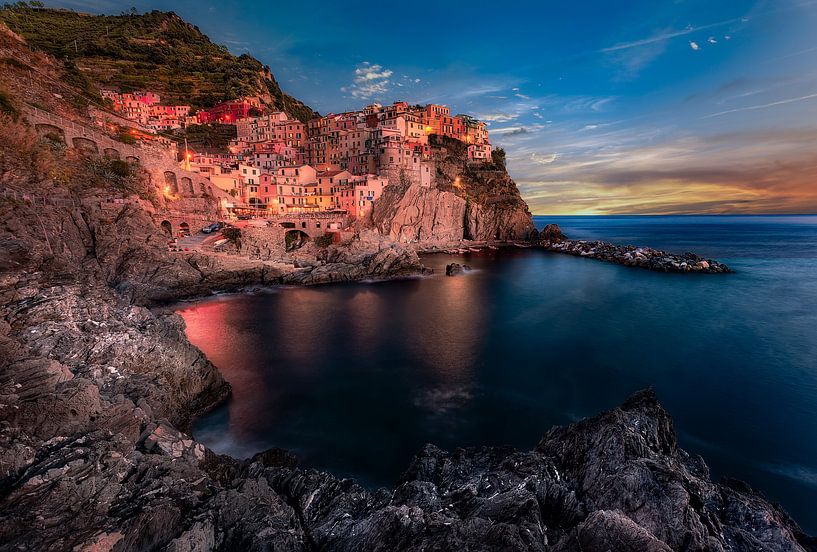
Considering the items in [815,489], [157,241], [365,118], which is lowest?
[815,489]

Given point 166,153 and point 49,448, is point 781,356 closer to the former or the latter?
point 49,448

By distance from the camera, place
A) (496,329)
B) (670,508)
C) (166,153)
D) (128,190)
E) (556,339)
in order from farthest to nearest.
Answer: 1. (166,153)
2. (128,190)
3. (496,329)
4. (556,339)
5. (670,508)

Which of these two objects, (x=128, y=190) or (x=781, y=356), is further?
(x=128, y=190)

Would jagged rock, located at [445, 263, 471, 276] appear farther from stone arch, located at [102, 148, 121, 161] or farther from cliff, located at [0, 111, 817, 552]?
cliff, located at [0, 111, 817, 552]

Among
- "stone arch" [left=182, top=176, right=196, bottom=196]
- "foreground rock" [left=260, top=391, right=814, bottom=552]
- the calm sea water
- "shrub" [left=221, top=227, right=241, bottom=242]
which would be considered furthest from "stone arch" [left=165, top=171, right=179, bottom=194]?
"foreground rock" [left=260, top=391, right=814, bottom=552]

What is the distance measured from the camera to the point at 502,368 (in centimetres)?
2102

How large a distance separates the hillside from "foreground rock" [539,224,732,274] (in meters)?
73.0

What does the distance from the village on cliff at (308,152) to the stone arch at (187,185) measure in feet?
3.29

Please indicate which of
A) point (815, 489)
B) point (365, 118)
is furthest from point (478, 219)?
point (815, 489)

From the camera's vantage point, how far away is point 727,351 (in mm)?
23594

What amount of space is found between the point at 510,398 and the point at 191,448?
1311cm

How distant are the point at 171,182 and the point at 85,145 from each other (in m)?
8.55

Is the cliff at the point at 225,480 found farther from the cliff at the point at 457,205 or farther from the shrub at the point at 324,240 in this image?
the cliff at the point at 457,205

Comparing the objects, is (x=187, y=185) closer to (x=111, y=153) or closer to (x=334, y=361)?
(x=111, y=153)
